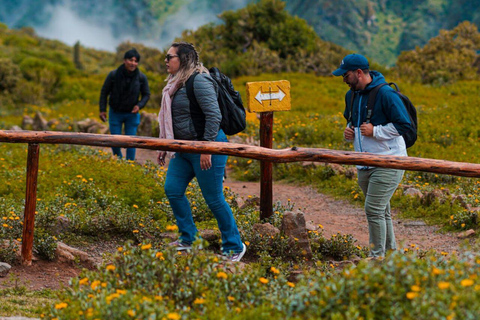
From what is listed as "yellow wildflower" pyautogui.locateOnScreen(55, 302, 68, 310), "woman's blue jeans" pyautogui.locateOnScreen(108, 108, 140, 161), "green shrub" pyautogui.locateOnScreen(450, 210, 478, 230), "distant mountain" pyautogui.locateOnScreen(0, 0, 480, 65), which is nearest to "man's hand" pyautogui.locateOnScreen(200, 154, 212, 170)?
"yellow wildflower" pyautogui.locateOnScreen(55, 302, 68, 310)

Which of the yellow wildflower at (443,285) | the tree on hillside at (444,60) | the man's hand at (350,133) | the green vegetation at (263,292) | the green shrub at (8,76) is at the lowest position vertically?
the green vegetation at (263,292)

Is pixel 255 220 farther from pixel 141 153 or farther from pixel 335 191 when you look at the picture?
pixel 141 153

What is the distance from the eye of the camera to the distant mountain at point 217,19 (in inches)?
2344

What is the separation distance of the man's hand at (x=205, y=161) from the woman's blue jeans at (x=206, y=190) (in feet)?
0.27

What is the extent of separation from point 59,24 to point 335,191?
7296 centimetres

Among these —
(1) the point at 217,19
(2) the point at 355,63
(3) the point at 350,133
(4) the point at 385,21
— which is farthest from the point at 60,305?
(4) the point at 385,21

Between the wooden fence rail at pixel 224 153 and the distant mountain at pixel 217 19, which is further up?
the distant mountain at pixel 217 19

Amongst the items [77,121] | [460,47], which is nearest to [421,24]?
[460,47]

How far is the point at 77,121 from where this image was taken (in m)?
14.9

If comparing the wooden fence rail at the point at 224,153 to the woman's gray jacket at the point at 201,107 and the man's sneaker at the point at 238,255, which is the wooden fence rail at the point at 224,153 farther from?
the man's sneaker at the point at 238,255

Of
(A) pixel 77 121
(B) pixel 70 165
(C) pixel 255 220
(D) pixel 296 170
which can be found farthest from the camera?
(A) pixel 77 121

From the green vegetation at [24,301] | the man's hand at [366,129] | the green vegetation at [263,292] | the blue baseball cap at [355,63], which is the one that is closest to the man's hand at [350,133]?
the man's hand at [366,129]

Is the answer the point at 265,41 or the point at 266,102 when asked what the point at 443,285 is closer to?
the point at 266,102

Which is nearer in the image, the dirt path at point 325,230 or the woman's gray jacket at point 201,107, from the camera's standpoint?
the woman's gray jacket at point 201,107
